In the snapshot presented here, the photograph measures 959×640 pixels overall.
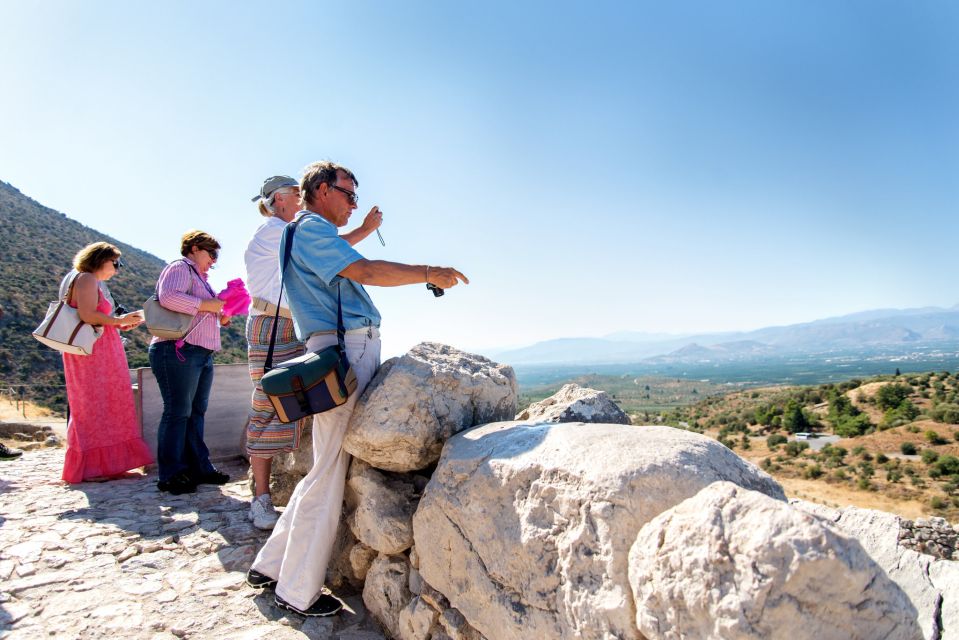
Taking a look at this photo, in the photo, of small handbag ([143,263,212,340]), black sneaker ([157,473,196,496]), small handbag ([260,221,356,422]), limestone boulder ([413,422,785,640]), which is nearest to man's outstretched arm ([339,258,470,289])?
small handbag ([260,221,356,422])

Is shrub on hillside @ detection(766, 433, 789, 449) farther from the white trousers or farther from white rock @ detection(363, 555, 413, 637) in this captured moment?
the white trousers

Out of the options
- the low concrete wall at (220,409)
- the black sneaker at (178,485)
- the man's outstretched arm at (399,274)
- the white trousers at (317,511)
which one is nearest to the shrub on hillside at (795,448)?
the low concrete wall at (220,409)

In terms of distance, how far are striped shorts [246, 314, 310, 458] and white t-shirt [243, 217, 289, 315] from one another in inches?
6.1

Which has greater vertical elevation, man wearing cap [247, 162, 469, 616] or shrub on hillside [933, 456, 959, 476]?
man wearing cap [247, 162, 469, 616]

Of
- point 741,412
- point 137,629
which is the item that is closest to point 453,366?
point 137,629

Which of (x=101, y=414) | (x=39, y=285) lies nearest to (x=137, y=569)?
(x=101, y=414)

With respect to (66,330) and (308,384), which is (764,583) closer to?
(308,384)

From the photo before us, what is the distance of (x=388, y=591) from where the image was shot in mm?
2898

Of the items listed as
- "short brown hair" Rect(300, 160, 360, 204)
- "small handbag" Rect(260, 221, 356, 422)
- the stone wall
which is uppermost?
"short brown hair" Rect(300, 160, 360, 204)

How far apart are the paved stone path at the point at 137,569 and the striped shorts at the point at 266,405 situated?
2.40 feet

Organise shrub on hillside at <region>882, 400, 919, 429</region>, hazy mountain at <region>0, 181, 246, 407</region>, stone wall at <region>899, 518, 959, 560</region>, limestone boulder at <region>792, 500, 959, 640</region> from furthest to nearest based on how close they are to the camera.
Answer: shrub on hillside at <region>882, 400, 919, 429</region>, hazy mountain at <region>0, 181, 246, 407</region>, stone wall at <region>899, 518, 959, 560</region>, limestone boulder at <region>792, 500, 959, 640</region>

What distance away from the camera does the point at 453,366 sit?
328cm

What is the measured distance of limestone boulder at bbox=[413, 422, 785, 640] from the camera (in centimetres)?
194

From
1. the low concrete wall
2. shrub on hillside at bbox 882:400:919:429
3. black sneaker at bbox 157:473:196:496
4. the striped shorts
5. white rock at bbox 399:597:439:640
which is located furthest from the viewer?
shrub on hillside at bbox 882:400:919:429
